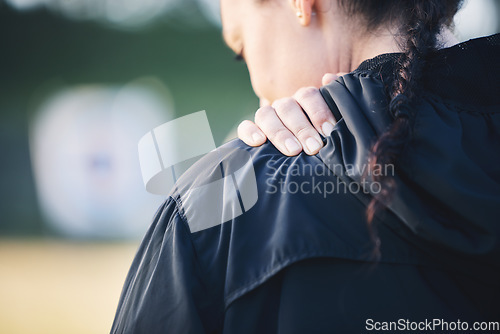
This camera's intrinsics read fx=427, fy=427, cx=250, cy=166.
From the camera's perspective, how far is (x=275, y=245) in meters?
0.68

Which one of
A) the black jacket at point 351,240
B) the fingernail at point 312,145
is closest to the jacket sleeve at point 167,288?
the black jacket at point 351,240

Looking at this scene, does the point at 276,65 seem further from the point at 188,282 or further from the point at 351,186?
the point at 188,282

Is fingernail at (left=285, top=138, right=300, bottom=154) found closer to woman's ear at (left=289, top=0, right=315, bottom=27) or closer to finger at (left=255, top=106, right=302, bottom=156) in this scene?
finger at (left=255, top=106, right=302, bottom=156)

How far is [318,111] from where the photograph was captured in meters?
0.83

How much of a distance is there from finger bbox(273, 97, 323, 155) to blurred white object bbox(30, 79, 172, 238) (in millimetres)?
5893

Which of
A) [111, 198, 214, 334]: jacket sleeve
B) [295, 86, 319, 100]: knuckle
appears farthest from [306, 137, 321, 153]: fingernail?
[111, 198, 214, 334]: jacket sleeve

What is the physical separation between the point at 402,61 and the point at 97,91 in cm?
928

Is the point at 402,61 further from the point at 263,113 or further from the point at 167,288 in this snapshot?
the point at 167,288

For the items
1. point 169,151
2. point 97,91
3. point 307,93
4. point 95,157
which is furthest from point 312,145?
point 97,91

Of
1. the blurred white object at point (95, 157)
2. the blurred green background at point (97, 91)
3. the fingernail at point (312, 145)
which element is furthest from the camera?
the blurred green background at point (97, 91)

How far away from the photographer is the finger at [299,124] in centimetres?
79

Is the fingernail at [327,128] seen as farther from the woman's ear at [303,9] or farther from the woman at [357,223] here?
the woman's ear at [303,9]

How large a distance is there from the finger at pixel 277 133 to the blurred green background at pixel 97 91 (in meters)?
5.78

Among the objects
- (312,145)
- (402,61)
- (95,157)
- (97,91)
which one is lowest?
(95,157)
